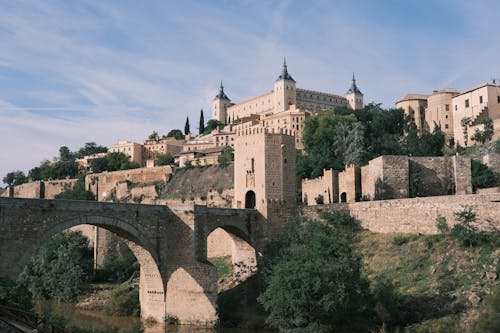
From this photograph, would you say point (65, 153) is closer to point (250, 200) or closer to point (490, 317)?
point (250, 200)

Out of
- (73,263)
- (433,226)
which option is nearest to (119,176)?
(73,263)

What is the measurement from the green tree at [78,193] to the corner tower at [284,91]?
147 ft

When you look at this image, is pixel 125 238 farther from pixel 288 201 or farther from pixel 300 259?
pixel 288 201

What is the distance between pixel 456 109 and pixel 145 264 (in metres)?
48.1

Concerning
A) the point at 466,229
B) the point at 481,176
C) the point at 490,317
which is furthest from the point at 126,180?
the point at 490,317

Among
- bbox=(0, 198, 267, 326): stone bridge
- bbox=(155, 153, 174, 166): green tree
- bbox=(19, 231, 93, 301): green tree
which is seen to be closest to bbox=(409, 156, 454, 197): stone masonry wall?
bbox=(0, 198, 267, 326): stone bridge

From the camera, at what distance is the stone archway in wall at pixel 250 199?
3603 cm

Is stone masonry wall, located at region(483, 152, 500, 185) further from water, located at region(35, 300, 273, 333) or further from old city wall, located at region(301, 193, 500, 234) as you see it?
water, located at region(35, 300, 273, 333)

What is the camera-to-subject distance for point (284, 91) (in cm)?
10962

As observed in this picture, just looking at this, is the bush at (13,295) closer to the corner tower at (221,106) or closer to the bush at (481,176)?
the bush at (481,176)

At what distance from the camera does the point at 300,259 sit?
2464cm

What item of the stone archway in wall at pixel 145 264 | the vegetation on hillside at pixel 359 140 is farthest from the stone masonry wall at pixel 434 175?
the stone archway in wall at pixel 145 264

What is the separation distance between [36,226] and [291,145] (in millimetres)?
17210

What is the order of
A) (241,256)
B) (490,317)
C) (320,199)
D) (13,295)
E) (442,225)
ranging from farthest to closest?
(320,199) < (241,256) < (442,225) < (490,317) < (13,295)
